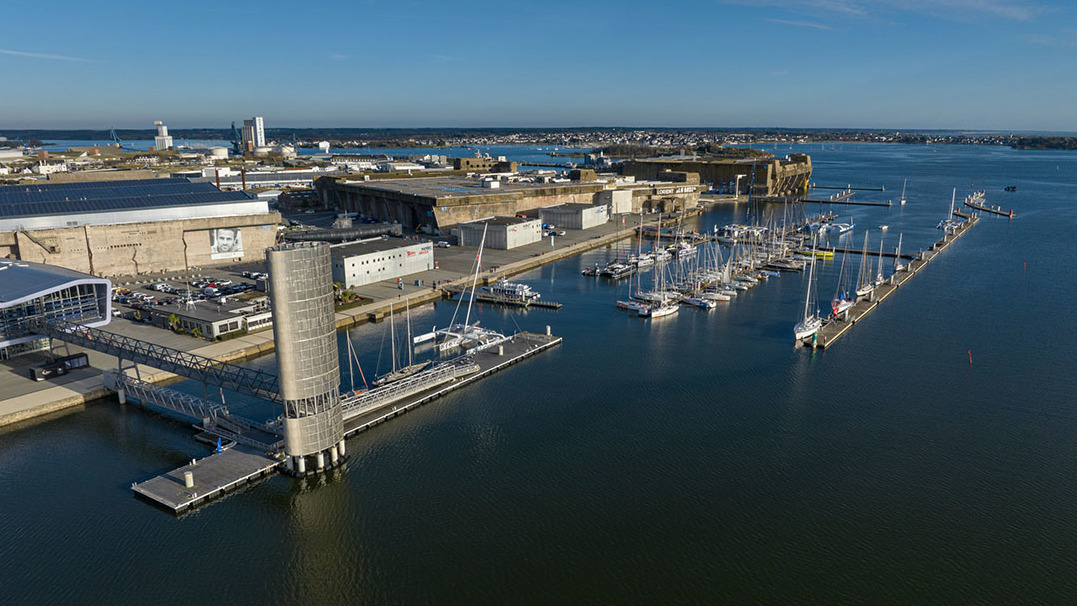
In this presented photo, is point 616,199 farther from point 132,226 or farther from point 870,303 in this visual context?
point 132,226

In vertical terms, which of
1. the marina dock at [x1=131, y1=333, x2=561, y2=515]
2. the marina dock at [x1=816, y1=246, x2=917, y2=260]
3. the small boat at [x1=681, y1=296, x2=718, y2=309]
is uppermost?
the marina dock at [x1=816, y1=246, x2=917, y2=260]

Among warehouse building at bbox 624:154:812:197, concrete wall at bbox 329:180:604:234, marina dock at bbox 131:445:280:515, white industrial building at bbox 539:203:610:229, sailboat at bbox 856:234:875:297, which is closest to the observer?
marina dock at bbox 131:445:280:515

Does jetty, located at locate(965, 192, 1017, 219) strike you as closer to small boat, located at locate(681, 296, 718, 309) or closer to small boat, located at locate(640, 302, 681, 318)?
small boat, located at locate(681, 296, 718, 309)

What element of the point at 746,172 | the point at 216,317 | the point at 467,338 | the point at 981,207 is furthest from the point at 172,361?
the point at 746,172

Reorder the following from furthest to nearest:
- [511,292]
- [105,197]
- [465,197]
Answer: [465,197]
[105,197]
[511,292]

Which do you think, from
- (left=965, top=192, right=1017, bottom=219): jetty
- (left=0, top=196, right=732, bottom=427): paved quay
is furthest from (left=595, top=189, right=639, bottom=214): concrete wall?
(left=965, top=192, right=1017, bottom=219): jetty

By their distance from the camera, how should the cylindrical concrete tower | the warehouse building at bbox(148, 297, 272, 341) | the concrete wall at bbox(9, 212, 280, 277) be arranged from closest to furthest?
the cylindrical concrete tower
the warehouse building at bbox(148, 297, 272, 341)
the concrete wall at bbox(9, 212, 280, 277)
